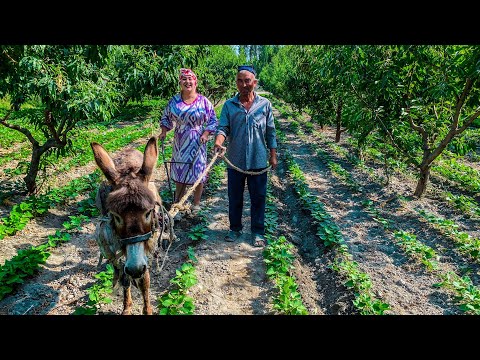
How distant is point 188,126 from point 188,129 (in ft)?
0.15

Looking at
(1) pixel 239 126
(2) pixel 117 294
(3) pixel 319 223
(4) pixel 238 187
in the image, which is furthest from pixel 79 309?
(3) pixel 319 223

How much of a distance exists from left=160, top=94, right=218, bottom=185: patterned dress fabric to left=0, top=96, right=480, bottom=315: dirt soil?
0.85 metres

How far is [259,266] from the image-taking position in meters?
4.18

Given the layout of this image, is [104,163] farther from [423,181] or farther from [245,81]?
[423,181]

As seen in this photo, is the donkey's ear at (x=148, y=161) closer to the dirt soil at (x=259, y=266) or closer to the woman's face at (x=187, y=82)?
the dirt soil at (x=259, y=266)

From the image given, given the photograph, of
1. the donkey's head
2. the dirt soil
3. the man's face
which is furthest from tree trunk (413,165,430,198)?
the donkey's head

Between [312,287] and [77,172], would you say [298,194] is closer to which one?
[312,287]

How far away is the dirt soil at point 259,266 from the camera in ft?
11.2

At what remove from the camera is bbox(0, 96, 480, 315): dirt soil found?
3.41 meters

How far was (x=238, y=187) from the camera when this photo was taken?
181 inches

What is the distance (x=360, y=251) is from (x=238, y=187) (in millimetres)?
2065

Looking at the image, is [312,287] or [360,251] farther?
[360,251]

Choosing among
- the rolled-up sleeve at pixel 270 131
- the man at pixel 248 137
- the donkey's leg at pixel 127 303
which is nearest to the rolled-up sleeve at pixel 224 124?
the man at pixel 248 137

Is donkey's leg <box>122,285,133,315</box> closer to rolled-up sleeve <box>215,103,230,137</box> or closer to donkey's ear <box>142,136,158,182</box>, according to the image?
donkey's ear <box>142,136,158,182</box>
